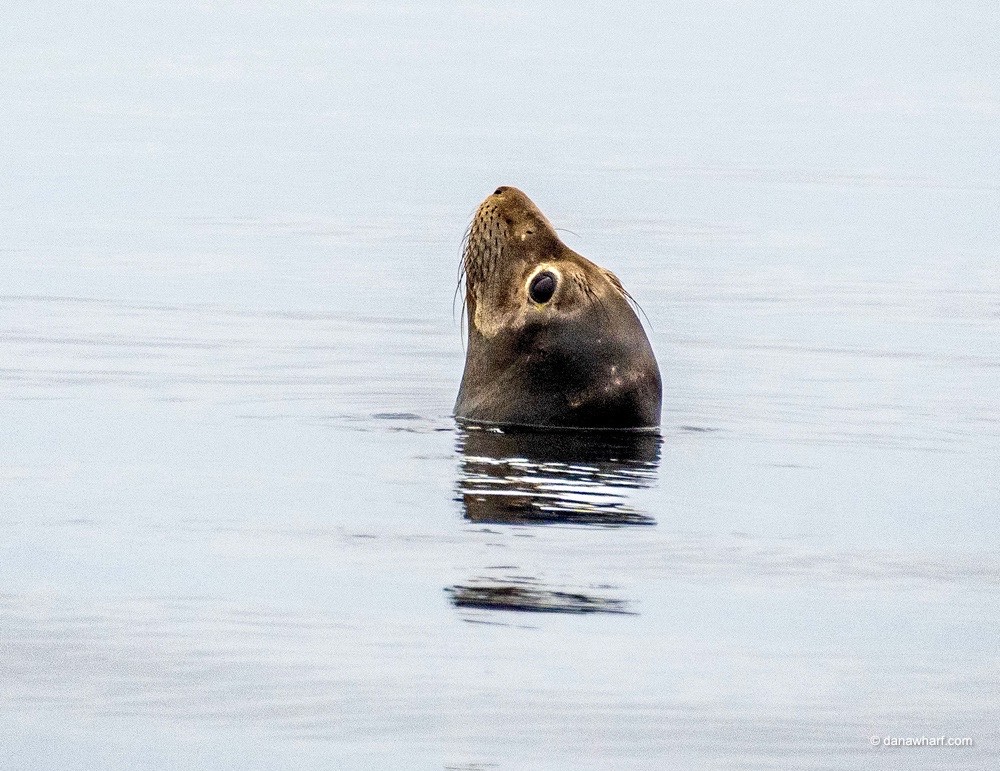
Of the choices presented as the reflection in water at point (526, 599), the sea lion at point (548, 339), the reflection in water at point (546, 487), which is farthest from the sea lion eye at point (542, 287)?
the reflection in water at point (526, 599)

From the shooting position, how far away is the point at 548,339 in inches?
591

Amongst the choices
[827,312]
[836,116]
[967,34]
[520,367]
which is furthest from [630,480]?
[967,34]

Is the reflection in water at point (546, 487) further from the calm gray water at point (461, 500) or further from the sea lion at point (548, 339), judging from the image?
the sea lion at point (548, 339)

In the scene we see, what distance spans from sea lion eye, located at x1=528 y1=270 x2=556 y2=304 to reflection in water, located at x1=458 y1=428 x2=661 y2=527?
2.49ft

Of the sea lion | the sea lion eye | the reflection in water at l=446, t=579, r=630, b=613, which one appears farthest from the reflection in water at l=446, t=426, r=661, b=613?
the sea lion eye

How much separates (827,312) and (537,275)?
32.4 feet

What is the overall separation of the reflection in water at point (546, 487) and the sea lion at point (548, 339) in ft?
0.57

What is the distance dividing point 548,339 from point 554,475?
1607 millimetres

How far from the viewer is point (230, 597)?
10.7 meters

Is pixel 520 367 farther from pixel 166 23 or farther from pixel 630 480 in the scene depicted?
pixel 166 23

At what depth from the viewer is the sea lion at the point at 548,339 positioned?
49.1ft

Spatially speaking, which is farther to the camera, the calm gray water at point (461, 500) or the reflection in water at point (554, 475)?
the reflection in water at point (554, 475)

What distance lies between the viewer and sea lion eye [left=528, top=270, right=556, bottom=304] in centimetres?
1508

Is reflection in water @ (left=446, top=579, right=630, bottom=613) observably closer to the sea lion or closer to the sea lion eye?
the sea lion
